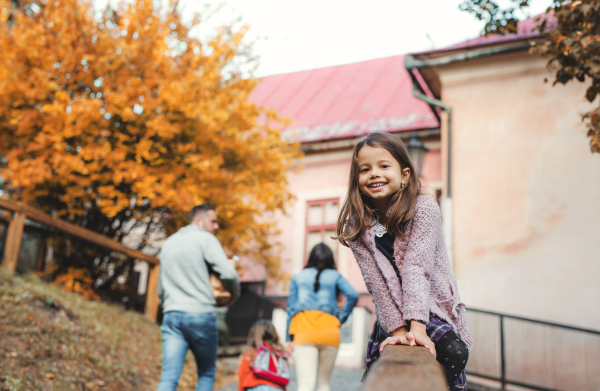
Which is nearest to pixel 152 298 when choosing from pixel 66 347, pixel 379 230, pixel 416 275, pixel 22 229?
pixel 22 229

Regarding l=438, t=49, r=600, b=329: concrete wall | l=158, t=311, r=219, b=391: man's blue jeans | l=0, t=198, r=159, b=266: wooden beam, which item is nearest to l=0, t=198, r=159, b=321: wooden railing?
l=0, t=198, r=159, b=266: wooden beam

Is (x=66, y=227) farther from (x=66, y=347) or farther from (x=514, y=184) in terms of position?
(x=514, y=184)

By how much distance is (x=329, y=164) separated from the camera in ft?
49.7

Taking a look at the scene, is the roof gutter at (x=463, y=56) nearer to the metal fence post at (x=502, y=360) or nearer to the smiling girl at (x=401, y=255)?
the metal fence post at (x=502, y=360)

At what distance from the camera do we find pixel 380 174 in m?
2.44

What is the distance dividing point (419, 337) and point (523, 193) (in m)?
9.05

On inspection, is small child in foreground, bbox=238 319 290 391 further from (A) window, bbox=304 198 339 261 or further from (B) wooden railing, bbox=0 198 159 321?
(A) window, bbox=304 198 339 261

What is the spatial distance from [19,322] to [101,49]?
5128 mm

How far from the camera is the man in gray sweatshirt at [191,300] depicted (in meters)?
4.19

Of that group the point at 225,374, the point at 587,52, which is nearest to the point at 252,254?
the point at 225,374

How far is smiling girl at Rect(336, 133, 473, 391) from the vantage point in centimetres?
214

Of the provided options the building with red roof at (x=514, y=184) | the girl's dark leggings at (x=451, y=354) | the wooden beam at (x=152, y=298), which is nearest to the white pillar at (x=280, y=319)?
the building with red roof at (x=514, y=184)

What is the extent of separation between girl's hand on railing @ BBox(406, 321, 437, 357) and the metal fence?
7.15 metres

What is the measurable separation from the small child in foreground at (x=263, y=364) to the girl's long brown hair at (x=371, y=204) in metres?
2.58
